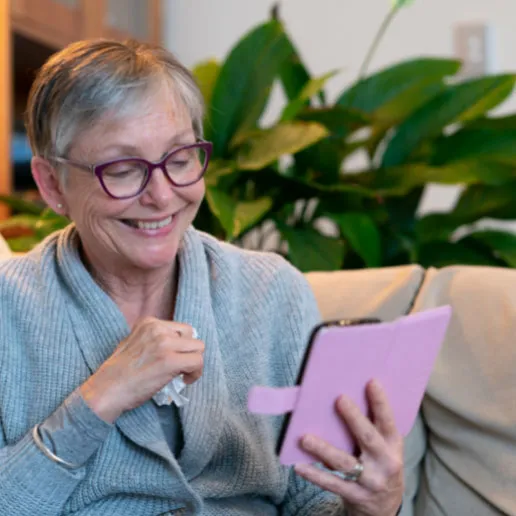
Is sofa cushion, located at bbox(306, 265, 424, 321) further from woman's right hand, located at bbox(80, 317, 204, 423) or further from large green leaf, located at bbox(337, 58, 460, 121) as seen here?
large green leaf, located at bbox(337, 58, 460, 121)

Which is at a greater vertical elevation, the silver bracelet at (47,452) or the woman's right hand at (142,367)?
the woman's right hand at (142,367)

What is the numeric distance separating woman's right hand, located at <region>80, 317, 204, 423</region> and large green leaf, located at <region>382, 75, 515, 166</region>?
1247 mm

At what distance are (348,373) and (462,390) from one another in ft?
1.57

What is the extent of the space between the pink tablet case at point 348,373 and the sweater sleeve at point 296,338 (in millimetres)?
298

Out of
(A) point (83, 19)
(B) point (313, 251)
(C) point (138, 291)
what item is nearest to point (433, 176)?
(B) point (313, 251)

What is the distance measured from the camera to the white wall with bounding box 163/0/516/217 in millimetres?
2637

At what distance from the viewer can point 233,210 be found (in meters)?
1.83

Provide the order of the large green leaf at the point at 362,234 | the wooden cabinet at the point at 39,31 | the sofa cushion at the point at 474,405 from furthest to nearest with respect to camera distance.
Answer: the wooden cabinet at the point at 39,31, the large green leaf at the point at 362,234, the sofa cushion at the point at 474,405

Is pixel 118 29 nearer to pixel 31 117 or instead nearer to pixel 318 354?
pixel 31 117

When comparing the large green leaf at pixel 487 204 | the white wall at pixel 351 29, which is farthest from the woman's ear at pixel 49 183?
the white wall at pixel 351 29

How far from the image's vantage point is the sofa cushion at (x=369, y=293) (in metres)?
1.42

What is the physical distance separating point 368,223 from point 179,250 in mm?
726

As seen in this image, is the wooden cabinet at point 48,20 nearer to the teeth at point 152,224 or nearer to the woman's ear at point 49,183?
the woman's ear at point 49,183

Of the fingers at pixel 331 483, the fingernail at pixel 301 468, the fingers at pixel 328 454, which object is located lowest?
the fingers at pixel 331 483
